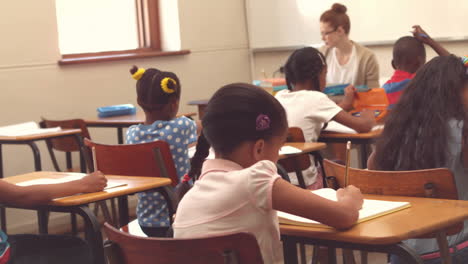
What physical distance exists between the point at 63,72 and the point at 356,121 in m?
2.68

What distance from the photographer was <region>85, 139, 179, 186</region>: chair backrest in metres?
2.93

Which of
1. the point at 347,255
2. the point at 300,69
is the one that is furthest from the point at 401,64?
the point at 347,255

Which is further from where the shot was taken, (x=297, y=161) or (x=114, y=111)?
(x=114, y=111)

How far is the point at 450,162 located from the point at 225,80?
15.3 feet

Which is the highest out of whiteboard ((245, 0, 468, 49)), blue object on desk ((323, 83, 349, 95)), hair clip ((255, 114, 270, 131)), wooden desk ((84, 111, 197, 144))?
whiteboard ((245, 0, 468, 49))

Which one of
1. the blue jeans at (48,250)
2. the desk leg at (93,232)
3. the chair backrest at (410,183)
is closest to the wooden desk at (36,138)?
the blue jeans at (48,250)

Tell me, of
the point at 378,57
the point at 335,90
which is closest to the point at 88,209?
the point at 335,90

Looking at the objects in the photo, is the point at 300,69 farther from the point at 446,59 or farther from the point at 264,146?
the point at 264,146

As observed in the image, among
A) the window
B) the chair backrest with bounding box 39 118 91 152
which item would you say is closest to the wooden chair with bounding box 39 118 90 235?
the chair backrest with bounding box 39 118 91 152

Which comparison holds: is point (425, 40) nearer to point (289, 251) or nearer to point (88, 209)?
point (88, 209)

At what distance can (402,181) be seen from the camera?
2.08m

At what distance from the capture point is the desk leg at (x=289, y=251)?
180 cm

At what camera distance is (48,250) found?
2.46m

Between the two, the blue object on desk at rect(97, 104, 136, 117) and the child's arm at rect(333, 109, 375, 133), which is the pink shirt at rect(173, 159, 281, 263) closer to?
the child's arm at rect(333, 109, 375, 133)
